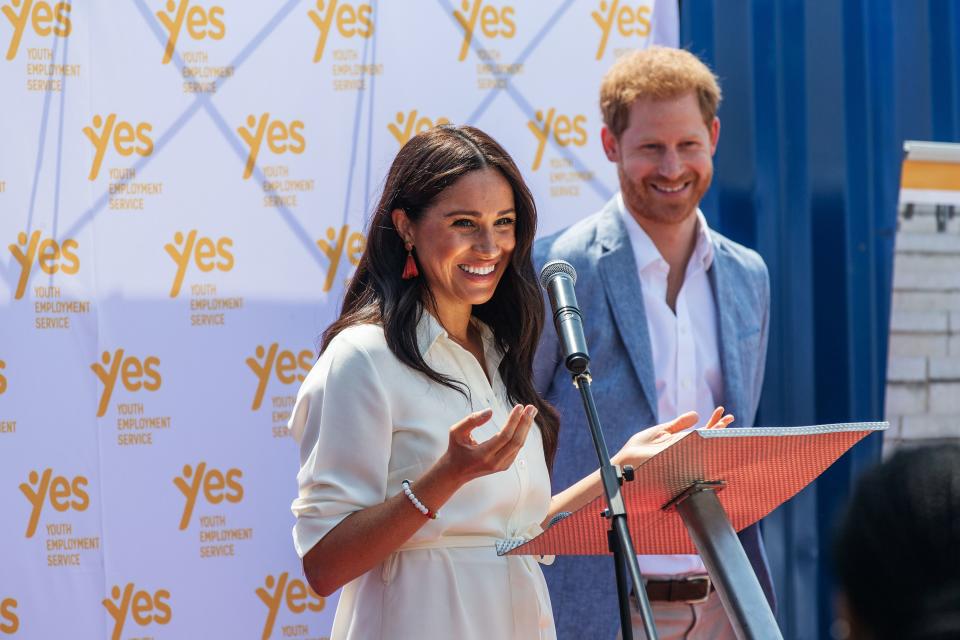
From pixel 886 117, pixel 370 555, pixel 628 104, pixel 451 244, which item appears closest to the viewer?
pixel 370 555

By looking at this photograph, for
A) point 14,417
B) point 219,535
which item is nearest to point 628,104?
point 219,535

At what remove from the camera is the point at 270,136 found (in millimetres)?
3707

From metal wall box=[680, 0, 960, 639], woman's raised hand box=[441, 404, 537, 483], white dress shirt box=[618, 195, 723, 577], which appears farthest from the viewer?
metal wall box=[680, 0, 960, 639]

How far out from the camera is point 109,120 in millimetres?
3590

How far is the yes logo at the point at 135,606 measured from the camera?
139 inches

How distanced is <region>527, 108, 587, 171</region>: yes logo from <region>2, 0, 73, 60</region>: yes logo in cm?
144

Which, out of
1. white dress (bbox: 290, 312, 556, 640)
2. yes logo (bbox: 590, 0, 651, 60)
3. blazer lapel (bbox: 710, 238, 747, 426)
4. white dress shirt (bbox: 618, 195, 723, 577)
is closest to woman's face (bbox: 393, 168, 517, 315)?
white dress (bbox: 290, 312, 556, 640)

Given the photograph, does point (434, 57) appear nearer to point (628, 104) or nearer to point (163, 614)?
point (628, 104)

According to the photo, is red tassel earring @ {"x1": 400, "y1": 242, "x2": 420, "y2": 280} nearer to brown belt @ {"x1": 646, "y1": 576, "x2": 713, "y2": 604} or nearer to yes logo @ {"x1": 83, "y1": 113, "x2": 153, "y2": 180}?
brown belt @ {"x1": 646, "y1": 576, "x2": 713, "y2": 604}

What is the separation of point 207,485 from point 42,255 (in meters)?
0.82

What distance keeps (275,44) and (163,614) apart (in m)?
1.74

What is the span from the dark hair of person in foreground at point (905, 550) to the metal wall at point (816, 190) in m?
3.09

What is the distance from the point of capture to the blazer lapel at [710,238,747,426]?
10.7 ft

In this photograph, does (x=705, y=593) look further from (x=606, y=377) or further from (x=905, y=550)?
(x=905, y=550)
